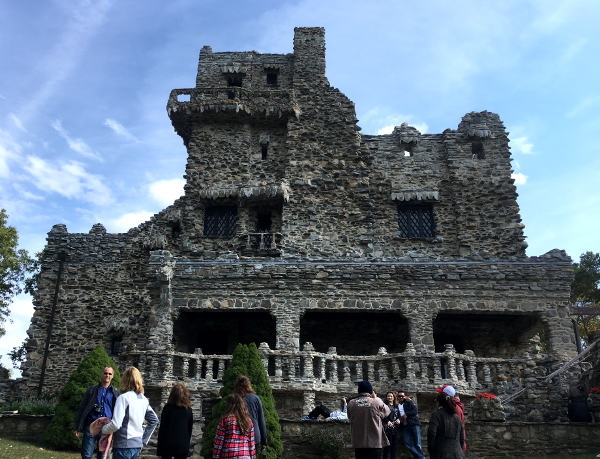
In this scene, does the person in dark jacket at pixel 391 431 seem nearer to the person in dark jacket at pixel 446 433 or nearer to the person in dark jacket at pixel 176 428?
the person in dark jacket at pixel 446 433

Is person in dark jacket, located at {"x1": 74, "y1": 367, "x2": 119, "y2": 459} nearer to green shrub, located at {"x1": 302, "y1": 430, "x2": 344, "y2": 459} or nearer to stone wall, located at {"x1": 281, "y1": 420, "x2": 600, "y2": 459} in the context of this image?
stone wall, located at {"x1": 281, "y1": 420, "x2": 600, "y2": 459}

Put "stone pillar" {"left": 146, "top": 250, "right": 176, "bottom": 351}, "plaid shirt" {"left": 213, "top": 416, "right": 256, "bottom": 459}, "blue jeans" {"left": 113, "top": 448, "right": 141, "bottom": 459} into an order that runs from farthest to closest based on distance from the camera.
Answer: "stone pillar" {"left": 146, "top": 250, "right": 176, "bottom": 351} < "blue jeans" {"left": 113, "top": 448, "right": 141, "bottom": 459} < "plaid shirt" {"left": 213, "top": 416, "right": 256, "bottom": 459}

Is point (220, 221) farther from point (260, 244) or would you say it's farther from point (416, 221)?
point (416, 221)

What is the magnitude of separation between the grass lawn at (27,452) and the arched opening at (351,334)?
33.7 feet

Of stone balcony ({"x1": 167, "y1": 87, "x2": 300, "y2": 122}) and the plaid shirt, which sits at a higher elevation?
stone balcony ({"x1": 167, "y1": 87, "x2": 300, "y2": 122})

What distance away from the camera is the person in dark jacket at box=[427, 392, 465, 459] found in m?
7.20

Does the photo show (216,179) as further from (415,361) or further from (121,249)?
(415,361)

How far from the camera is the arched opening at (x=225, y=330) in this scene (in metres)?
20.0

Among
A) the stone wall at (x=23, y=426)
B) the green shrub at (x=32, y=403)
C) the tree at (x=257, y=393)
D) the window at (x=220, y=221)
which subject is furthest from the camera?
the window at (x=220, y=221)

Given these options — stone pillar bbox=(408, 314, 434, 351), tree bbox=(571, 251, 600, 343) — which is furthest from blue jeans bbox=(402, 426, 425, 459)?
tree bbox=(571, 251, 600, 343)

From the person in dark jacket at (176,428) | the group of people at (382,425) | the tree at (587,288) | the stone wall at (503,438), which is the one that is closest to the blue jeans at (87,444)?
the person in dark jacket at (176,428)

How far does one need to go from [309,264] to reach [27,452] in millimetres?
9575

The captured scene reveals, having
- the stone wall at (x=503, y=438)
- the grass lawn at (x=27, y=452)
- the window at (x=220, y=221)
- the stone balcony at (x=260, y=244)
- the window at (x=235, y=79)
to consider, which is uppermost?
the window at (x=235, y=79)

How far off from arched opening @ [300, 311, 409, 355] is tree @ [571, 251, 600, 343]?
2194cm
